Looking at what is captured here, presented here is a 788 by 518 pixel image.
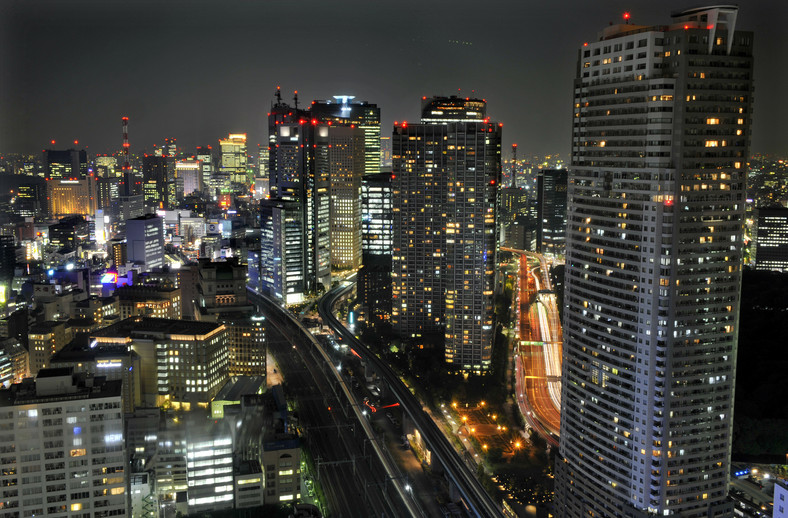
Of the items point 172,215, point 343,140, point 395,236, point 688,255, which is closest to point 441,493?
point 688,255

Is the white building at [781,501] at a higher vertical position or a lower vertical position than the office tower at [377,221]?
lower

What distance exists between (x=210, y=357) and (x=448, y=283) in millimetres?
7196

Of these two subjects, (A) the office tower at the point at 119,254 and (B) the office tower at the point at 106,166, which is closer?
(A) the office tower at the point at 119,254

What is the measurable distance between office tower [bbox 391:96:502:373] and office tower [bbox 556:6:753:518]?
8.82 metres

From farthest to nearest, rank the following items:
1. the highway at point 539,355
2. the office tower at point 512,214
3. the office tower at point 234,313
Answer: the office tower at point 512,214 < the office tower at point 234,313 < the highway at point 539,355

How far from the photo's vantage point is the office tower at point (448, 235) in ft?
67.8

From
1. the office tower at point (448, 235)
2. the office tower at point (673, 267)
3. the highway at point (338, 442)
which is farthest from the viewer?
the office tower at point (448, 235)

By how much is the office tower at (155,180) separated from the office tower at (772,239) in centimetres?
3772

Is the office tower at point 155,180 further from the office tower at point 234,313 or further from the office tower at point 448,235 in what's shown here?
the office tower at point 448,235

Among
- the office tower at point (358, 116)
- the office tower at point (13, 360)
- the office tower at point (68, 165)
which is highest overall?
the office tower at point (358, 116)

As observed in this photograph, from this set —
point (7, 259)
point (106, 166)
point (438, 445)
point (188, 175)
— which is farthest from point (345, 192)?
point (188, 175)

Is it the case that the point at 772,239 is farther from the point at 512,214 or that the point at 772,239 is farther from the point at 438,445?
the point at 438,445

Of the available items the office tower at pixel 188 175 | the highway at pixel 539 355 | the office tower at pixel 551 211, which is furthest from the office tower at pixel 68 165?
the office tower at pixel 551 211

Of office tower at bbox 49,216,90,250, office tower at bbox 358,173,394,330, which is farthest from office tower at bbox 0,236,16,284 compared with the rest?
office tower at bbox 358,173,394,330
